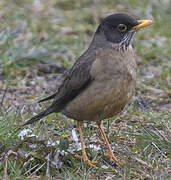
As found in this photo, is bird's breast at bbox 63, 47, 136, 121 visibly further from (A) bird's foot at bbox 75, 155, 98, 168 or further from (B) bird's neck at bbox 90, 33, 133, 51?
(A) bird's foot at bbox 75, 155, 98, 168

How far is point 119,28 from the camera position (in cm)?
534

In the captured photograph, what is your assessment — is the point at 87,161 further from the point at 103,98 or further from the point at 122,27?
the point at 122,27

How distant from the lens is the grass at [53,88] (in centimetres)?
468

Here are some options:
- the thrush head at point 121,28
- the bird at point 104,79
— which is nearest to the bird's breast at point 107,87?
the bird at point 104,79

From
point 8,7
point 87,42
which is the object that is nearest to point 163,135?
point 87,42

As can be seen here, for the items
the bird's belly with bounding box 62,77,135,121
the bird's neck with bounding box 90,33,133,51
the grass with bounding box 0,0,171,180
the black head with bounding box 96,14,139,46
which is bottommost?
the grass with bounding box 0,0,171,180

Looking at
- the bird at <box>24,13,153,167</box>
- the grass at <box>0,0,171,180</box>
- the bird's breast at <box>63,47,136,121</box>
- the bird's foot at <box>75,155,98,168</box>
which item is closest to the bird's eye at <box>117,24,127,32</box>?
the bird at <box>24,13,153,167</box>

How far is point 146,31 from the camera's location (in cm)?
959

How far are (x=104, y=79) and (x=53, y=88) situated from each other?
2.58 metres

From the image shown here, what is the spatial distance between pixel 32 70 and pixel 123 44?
2999 mm

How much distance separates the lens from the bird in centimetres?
486

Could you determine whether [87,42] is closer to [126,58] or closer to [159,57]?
[159,57]

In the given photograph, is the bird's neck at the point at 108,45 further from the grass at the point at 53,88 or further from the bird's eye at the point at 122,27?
the grass at the point at 53,88

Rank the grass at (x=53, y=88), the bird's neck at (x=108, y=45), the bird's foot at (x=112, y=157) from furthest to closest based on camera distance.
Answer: the bird's neck at (x=108, y=45)
the bird's foot at (x=112, y=157)
the grass at (x=53, y=88)
